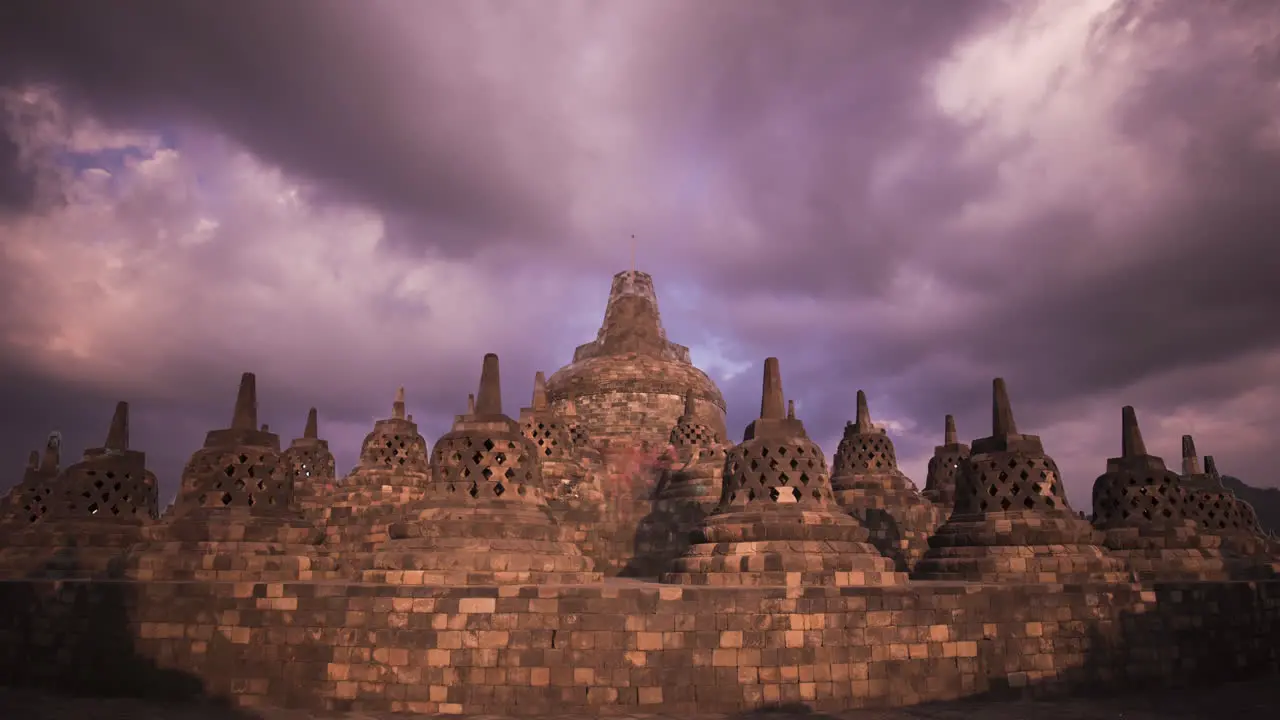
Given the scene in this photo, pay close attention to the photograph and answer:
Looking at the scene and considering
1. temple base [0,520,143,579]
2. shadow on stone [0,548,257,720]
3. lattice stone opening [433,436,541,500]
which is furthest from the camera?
temple base [0,520,143,579]

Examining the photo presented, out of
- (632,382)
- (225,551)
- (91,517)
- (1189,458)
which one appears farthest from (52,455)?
(1189,458)

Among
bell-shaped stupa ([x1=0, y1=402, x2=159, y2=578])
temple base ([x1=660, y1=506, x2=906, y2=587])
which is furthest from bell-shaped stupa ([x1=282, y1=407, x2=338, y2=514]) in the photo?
temple base ([x1=660, y1=506, x2=906, y2=587])

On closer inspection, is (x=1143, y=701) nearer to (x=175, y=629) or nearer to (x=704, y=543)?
(x=704, y=543)

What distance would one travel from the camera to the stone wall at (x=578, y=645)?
9.08m

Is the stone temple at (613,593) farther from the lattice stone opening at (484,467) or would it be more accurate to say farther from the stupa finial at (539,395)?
the stupa finial at (539,395)

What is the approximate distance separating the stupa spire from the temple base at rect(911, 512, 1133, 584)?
1375 centimetres

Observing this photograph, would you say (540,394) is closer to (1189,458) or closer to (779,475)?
(779,475)

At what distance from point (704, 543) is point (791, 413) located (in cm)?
1263

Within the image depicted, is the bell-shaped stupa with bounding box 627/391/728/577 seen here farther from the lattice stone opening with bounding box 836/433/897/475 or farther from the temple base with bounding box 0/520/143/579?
the temple base with bounding box 0/520/143/579

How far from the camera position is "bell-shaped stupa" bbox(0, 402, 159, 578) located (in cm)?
1529

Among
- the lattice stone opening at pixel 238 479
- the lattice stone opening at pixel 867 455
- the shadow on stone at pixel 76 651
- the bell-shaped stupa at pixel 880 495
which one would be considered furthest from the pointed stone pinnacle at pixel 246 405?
the lattice stone opening at pixel 867 455

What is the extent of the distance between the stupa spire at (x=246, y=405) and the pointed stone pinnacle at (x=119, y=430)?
4.74 metres

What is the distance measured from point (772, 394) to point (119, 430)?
49.7 ft

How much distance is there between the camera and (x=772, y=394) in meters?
13.4
